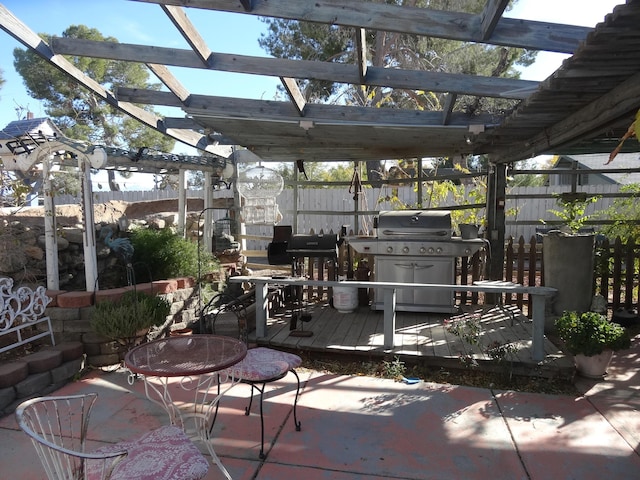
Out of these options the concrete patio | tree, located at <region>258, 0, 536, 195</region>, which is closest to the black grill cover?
the concrete patio

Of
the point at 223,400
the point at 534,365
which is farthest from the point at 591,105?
the point at 223,400

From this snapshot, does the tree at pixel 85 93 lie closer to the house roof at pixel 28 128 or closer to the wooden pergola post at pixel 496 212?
the house roof at pixel 28 128

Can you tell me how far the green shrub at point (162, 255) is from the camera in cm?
472

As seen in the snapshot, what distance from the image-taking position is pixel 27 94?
14328 mm

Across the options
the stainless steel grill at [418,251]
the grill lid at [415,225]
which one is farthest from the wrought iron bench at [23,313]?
the grill lid at [415,225]

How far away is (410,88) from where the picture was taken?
336 cm

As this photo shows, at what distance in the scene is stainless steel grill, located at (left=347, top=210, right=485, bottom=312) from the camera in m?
4.70

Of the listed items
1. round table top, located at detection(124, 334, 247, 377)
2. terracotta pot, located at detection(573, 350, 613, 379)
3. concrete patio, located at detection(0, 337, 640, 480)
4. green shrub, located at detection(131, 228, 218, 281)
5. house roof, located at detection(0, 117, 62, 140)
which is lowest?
concrete patio, located at detection(0, 337, 640, 480)

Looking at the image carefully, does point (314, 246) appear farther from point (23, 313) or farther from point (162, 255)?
point (23, 313)

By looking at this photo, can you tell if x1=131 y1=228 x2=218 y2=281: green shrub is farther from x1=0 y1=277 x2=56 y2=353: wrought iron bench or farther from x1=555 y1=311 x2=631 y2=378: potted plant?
x1=555 y1=311 x2=631 y2=378: potted plant

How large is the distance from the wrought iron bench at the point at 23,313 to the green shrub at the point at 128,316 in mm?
421

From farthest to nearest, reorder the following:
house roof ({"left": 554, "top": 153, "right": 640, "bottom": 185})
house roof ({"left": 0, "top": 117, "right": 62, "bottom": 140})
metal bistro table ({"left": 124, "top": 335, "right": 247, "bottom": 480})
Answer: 1. house roof ({"left": 554, "top": 153, "right": 640, "bottom": 185})
2. house roof ({"left": 0, "top": 117, "right": 62, "bottom": 140})
3. metal bistro table ({"left": 124, "top": 335, "right": 247, "bottom": 480})

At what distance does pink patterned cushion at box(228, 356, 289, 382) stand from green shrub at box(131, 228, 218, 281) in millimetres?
2490

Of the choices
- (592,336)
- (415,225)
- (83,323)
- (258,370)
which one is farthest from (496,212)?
(83,323)
